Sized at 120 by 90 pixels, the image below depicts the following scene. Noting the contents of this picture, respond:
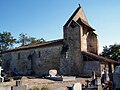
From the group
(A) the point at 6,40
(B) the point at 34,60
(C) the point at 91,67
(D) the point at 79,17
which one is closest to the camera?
(C) the point at 91,67

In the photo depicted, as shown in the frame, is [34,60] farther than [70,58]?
Yes

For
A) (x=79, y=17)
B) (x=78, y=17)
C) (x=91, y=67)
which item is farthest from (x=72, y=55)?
(x=79, y=17)

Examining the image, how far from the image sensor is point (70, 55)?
104 feet

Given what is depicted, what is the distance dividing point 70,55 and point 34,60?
9.15m

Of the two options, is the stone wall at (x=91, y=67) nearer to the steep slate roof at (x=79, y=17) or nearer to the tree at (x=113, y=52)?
the steep slate roof at (x=79, y=17)

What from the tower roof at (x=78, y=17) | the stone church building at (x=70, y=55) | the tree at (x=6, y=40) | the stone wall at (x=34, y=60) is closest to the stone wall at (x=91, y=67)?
the stone church building at (x=70, y=55)

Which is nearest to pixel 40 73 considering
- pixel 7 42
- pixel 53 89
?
pixel 53 89

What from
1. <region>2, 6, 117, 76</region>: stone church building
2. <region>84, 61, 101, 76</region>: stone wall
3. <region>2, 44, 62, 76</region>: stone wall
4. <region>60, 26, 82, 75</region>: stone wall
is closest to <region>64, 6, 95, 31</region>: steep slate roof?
<region>2, 6, 117, 76</region>: stone church building

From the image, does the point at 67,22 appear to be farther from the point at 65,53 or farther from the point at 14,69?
the point at 14,69

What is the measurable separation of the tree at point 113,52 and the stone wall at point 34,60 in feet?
39.4

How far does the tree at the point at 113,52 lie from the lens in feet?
127

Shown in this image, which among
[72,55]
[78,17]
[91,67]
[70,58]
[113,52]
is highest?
[78,17]

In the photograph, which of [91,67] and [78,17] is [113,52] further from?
[91,67]

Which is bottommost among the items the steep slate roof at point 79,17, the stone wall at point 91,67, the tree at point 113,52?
the stone wall at point 91,67
